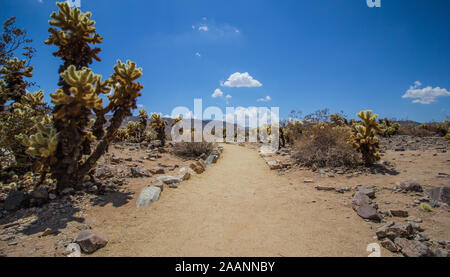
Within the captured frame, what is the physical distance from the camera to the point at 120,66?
5129 millimetres

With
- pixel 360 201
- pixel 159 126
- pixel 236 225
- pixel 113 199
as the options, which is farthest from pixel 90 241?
pixel 159 126

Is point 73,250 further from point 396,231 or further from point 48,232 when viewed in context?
point 396,231

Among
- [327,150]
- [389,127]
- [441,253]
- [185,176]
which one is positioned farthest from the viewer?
[389,127]

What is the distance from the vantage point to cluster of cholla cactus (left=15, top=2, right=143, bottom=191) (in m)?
4.01

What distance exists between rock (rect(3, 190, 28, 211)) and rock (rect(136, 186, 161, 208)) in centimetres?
223

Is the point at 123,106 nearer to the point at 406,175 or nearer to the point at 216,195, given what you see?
the point at 216,195

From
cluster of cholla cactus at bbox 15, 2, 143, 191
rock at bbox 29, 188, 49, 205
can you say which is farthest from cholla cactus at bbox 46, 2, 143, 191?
rock at bbox 29, 188, 49, 205

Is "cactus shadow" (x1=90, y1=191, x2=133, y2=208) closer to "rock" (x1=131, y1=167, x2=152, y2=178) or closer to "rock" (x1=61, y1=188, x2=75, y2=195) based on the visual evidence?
"rock" (x1=61, y1=188, x2=75, y2=195)

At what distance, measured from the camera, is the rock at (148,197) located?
4684 mm

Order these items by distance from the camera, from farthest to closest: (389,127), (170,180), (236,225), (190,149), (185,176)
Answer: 1. (389,127)
2. (190,149)
3. (185,176)
4. (170,180)
5. (236,225)

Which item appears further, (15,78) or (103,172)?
(15,78)

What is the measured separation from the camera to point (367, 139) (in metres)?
Answer: 6.62

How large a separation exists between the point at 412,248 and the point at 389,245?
0.83 ft
